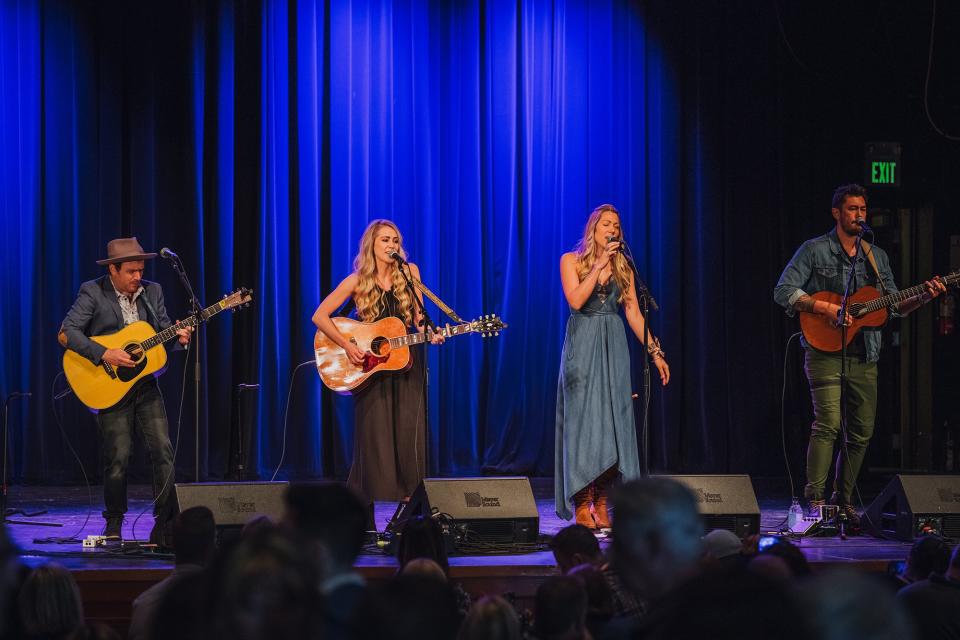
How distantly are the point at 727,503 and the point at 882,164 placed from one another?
4.76 metres

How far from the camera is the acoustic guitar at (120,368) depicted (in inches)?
290

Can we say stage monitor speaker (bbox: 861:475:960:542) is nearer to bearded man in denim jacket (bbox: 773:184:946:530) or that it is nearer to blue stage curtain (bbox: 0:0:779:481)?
bearded man in denim jacket (bbox: 773:184:946:530)

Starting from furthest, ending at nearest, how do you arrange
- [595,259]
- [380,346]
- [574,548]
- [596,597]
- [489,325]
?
[489,325]
[595,259]
[380,346]
[574,548]
[596,597]

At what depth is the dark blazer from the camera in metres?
7.28

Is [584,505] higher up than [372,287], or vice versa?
[372,287]

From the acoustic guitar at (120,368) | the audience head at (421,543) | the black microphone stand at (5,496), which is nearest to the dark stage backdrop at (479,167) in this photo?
the black microphone stand at (5,496)

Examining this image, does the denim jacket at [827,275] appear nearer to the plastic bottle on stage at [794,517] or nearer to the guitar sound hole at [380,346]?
the plastic bottle on stage at [794,517]

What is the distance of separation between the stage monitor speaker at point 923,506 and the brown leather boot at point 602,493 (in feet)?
5.84

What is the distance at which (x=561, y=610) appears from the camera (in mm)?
3232

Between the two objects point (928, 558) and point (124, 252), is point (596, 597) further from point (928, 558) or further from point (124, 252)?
point (124, 252)

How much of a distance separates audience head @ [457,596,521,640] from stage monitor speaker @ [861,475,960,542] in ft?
15.5

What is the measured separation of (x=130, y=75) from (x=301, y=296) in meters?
2.59

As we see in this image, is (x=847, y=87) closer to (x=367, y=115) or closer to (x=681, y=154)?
(x=681, y=154)

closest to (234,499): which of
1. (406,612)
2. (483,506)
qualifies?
(483,506)
